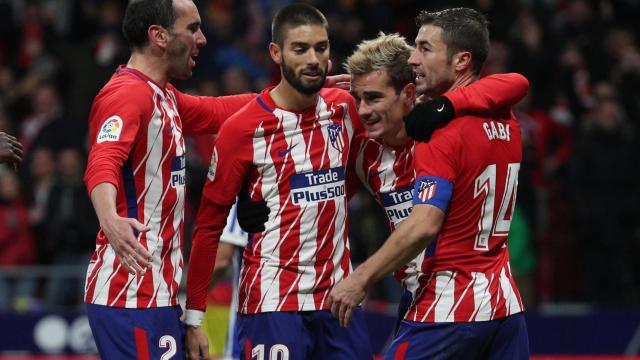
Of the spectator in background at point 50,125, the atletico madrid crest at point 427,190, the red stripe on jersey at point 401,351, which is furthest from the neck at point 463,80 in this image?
the spectator in background at point 50,125

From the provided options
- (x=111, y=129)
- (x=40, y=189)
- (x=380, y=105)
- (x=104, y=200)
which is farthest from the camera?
(x=40, y=189)

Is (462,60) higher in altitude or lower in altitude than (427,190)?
higher

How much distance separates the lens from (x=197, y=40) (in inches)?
234

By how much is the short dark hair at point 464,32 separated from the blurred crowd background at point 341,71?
21.4 feet

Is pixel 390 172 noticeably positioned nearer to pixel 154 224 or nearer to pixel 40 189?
pixel 154 224

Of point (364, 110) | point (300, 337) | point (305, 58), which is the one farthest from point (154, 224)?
point (364, 110)

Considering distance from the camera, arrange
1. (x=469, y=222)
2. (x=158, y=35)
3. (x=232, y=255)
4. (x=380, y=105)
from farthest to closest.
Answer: (x=232, y=255)
(x=380, y=105)
(x=158, y=35)
(x=469, y=222)

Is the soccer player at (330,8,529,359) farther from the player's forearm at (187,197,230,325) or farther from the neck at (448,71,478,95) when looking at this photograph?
the player's forearm at (187,197,230,325)

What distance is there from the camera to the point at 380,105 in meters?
6.07

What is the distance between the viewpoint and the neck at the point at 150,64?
5.83 meters

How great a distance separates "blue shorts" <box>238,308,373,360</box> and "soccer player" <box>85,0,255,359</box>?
363mm

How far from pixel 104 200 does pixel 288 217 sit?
113cm

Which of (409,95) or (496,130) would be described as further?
(409,95)

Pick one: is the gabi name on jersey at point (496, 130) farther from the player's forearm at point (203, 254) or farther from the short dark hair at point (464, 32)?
the player's forearm at point (203, 254)
